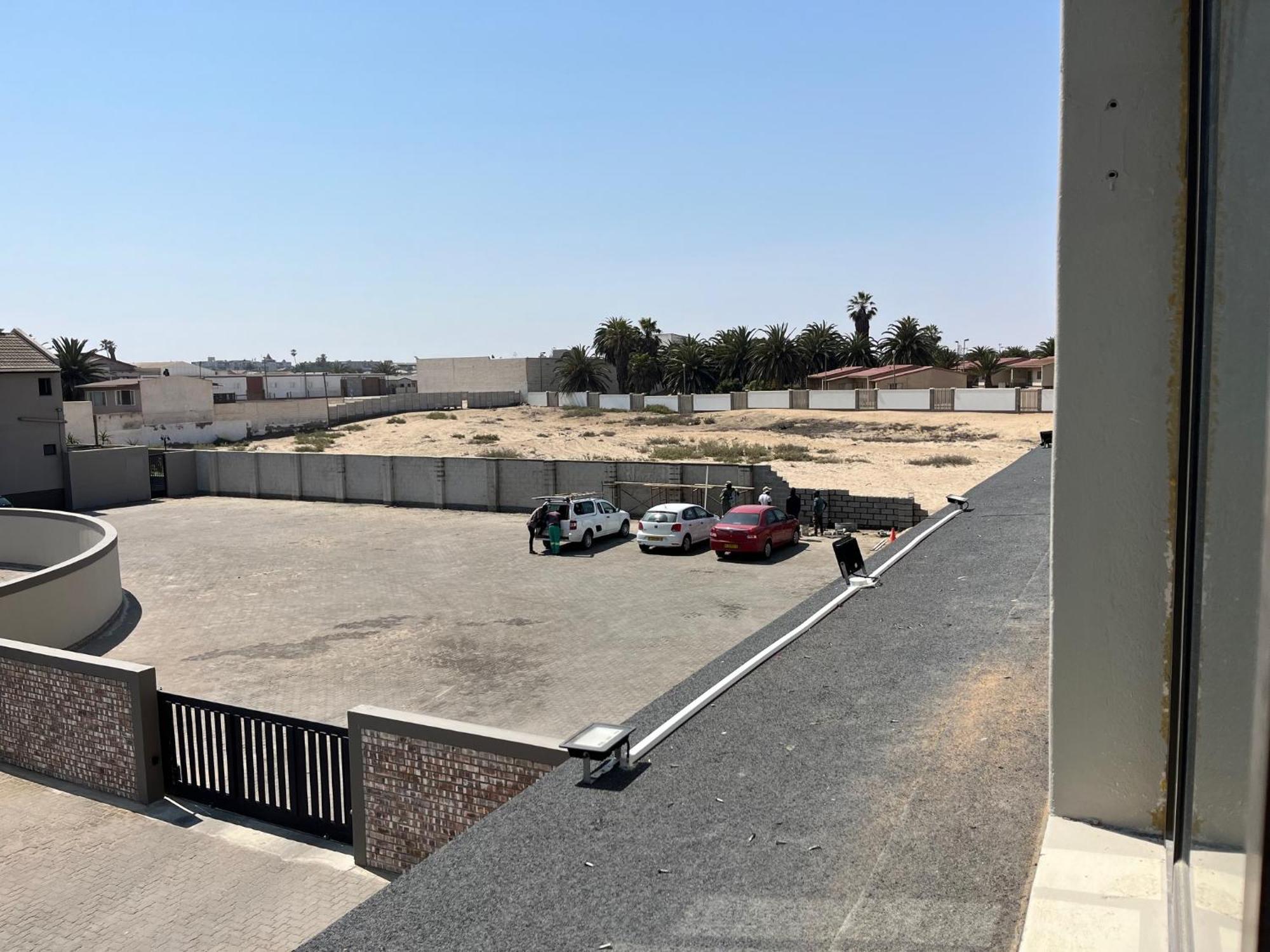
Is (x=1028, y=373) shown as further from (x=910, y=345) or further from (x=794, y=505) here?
(x=794, y=505)

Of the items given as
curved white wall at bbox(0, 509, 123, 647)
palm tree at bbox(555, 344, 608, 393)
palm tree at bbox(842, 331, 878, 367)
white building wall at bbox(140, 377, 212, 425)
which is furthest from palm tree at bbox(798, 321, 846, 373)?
curved white wall at bbox(0, 509, 123, 647)

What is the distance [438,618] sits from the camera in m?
23.0

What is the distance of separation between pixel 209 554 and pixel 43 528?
15.2ft

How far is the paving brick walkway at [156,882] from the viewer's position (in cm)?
916

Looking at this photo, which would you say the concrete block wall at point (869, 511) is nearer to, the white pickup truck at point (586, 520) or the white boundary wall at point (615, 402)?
the white pickup truck at point (586, 520)

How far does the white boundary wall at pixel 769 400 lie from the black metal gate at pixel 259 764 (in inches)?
2984

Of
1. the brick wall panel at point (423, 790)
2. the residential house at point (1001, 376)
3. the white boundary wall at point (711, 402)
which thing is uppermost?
the residential house at point (1001, 376)

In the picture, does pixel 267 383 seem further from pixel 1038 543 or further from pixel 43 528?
pixel 1038 543

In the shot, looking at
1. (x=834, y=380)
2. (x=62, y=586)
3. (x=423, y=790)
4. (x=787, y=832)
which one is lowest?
(x=62, y=586)

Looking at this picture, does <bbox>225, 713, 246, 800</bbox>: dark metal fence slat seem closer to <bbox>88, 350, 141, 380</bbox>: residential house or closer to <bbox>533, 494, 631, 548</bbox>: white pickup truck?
<bbox>533, 494, 631, 548</bbox>: white pickup truck

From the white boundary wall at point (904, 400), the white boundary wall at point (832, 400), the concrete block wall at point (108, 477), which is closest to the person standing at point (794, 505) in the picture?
the concrete block wall at point (108, 477)

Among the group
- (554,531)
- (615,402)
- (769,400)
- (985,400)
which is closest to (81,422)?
(615,402)

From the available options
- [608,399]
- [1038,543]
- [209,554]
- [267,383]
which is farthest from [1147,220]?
[267,383]

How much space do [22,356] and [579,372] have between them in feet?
235
